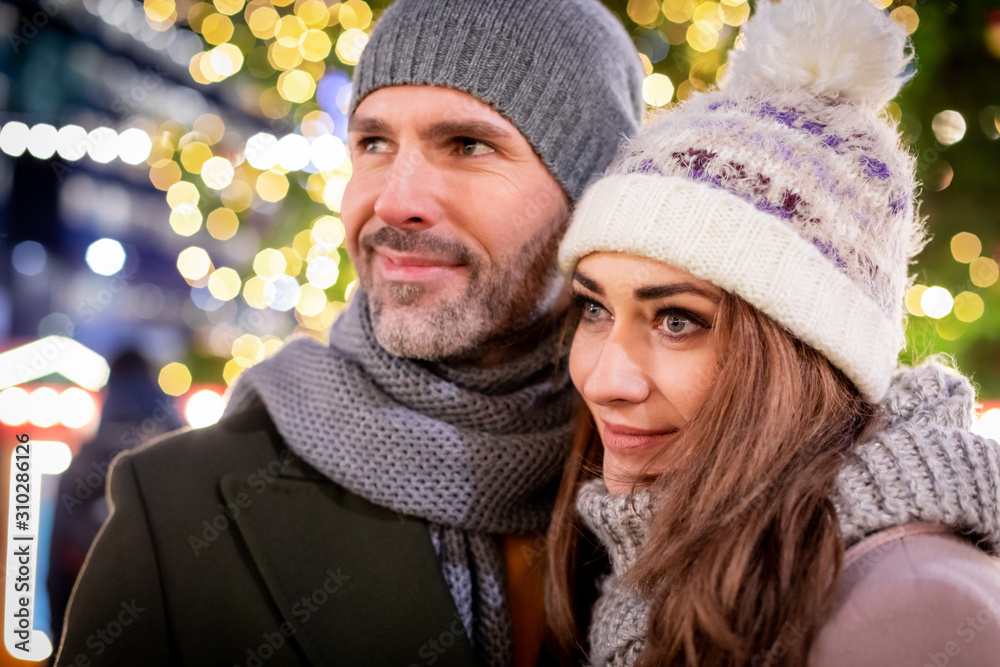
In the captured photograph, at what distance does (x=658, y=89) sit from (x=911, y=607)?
7.18 feet

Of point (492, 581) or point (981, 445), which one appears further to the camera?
point (492, 581)

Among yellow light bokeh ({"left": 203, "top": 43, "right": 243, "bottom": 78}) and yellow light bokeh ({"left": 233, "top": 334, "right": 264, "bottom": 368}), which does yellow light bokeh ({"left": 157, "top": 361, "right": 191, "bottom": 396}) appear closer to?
yellow light bokeh ({"left": 233, "top": 334, "right": 264, "bottom": 368})

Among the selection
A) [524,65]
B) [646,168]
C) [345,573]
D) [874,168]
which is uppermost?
[524,65]

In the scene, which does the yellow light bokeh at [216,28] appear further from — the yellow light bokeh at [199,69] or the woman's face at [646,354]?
the woman's face at [646,354]

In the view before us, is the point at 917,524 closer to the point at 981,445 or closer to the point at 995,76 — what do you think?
the point at 981,445

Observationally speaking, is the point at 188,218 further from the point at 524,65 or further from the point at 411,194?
the point at 524,65

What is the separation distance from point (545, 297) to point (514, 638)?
2.91 ft

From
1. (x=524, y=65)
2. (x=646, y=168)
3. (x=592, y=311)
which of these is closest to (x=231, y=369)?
(x=524, y=65)

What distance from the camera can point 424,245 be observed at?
1641 mm

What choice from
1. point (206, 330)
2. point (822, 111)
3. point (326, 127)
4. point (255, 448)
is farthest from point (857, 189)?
point (206, 330)

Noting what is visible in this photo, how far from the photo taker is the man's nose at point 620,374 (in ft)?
4.23

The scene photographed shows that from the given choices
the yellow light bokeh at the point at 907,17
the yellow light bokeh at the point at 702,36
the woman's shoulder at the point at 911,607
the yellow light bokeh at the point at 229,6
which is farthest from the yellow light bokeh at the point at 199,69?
the woman's shoulder at the point at 911,607

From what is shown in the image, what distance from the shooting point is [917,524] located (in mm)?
1113

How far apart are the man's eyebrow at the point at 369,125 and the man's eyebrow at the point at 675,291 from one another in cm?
85
